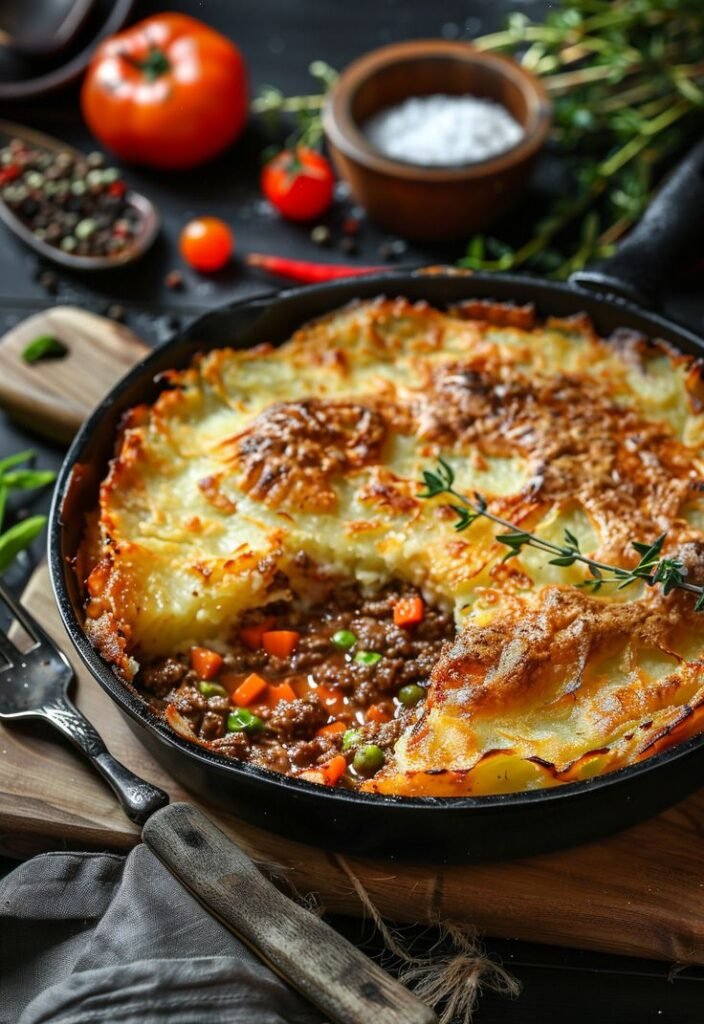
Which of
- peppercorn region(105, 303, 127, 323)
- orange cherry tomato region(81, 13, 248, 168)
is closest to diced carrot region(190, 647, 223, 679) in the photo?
peppercorn region(105, 303, 127, 323)

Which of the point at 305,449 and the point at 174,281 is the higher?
the point at 305,449

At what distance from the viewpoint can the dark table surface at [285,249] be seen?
324 centimetres

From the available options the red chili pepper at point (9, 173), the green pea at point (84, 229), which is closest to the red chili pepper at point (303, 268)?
the green pea at point (84, 229)

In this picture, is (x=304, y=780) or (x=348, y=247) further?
(x=348, y=247)

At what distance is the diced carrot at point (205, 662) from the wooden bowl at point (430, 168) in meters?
2.60

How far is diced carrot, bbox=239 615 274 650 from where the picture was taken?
3.72 metres

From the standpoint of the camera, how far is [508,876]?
10.9ft

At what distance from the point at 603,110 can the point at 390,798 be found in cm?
424

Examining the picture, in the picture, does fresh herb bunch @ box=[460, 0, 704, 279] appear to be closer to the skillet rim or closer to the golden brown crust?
the skillet rim

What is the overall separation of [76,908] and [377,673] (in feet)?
3.52

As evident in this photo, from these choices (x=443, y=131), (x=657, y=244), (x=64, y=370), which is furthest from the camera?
(x=443, y=131)

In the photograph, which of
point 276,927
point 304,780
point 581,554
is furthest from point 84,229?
point 276,927

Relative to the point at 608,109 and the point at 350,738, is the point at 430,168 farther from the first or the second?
the point at 350,738

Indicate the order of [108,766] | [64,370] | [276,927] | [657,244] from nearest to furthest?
[276,927]
[108,766]
[657,244]
[64,370]
